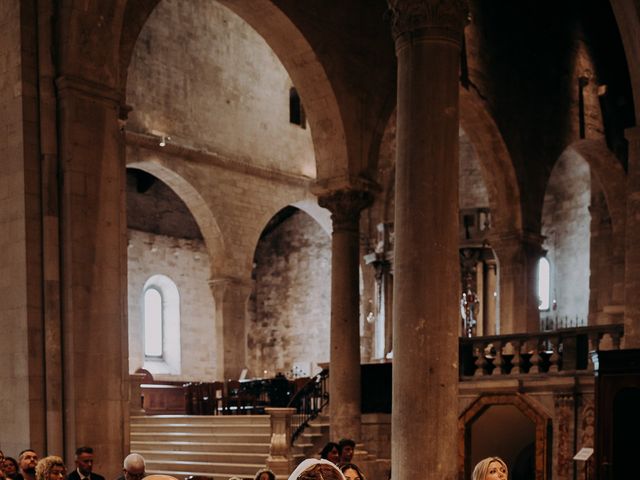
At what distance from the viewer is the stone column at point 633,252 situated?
9953 millimetres

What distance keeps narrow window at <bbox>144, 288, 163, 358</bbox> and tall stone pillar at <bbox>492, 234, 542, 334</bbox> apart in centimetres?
1076

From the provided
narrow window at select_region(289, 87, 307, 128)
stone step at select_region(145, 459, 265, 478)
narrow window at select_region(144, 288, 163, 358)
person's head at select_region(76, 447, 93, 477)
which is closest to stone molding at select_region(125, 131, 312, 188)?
narrow window at select_region(289, 87, 307, 128)

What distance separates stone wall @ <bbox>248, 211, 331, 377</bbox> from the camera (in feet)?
87.9

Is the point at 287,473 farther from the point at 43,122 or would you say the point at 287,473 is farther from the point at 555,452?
the point at 43,122

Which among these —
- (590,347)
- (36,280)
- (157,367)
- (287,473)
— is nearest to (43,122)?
(36,280)

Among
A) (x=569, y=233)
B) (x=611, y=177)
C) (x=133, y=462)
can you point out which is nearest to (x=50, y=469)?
(x=133, y=462)

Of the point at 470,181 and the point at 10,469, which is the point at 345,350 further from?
the point at 470,181

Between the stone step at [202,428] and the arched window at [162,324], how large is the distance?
7529mm

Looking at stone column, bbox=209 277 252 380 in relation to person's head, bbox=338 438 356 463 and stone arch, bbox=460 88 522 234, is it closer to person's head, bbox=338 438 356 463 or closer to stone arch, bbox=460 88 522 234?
stone arch, bbox=460 88 522 234

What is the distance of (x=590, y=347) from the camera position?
11422 mm

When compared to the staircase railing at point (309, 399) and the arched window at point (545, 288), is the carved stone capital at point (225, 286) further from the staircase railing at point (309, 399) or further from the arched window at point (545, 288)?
the arched window at point (545, 288)

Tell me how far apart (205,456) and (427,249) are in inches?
327

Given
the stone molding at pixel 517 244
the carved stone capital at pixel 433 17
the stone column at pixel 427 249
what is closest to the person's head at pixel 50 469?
the stone column at pixel 427 249

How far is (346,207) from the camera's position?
44.4 feet
